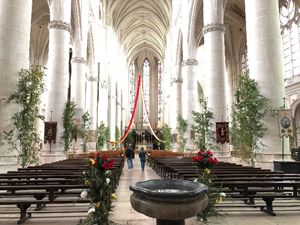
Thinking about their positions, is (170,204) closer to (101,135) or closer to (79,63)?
(79,63)

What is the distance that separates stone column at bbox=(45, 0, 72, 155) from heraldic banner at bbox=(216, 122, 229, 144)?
26.9ft

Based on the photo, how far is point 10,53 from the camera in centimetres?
863

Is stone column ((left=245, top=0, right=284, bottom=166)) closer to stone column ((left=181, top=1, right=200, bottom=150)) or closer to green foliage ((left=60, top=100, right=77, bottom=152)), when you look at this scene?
green foliage ((left=60, top=100, right=77, bottom=152))

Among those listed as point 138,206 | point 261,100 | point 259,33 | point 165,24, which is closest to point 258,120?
point 261,100

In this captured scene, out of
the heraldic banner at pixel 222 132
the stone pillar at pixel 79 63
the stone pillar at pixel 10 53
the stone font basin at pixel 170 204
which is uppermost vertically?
the stone pillar at pixel 79 63

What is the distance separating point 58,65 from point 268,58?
10.4m

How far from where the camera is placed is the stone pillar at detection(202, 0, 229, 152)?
14484 millimetres

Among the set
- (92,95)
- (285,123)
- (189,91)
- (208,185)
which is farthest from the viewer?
(92,95)

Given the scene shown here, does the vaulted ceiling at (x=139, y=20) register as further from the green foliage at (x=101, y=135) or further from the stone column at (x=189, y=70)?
the green foliage at (x=101, y=135)

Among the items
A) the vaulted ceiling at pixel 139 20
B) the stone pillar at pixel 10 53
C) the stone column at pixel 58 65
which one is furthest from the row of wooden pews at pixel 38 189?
the vaulted ceiling at pixel 139 20

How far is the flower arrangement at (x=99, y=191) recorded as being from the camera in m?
3.95

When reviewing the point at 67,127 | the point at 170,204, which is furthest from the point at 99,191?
the point at 67,127

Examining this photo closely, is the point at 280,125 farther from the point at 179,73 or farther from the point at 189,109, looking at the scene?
the point at 179,73

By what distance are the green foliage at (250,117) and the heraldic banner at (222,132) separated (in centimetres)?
346
